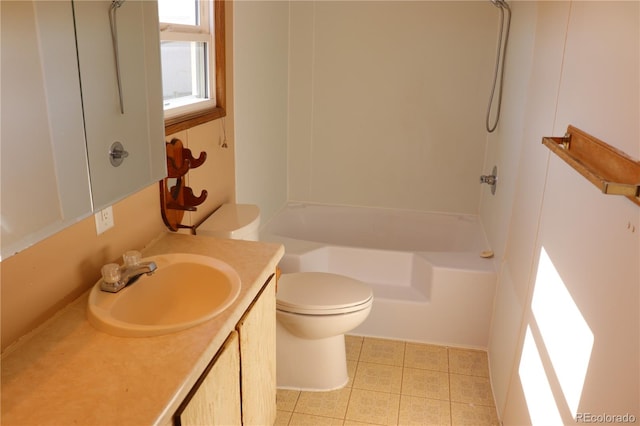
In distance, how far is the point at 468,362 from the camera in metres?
2.70

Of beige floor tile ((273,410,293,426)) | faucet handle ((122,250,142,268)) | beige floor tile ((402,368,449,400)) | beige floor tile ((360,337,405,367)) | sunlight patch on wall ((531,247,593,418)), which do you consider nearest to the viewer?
sunlight patch on wall ((531,247,593,418))

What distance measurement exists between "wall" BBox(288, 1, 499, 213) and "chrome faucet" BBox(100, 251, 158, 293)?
2.35 metres

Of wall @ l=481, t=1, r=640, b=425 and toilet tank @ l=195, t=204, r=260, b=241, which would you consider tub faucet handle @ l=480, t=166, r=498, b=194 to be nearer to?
wall @ l=481, t=1, r=640, b=425

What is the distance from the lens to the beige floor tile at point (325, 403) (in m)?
2.29

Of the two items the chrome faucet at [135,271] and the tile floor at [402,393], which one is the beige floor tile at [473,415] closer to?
the tile floor at [402,393]

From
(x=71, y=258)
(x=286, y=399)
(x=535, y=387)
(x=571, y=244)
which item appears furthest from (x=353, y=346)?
(x=71, y=258)

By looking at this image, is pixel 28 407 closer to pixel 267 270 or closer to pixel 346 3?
pixel 267 270

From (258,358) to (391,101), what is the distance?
2.32 meters

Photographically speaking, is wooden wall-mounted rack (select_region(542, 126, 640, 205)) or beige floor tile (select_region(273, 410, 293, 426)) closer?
wooden wall-mounted rack (select_region(542, 126, 640, 205))

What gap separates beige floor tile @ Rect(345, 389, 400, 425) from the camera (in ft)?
7.36

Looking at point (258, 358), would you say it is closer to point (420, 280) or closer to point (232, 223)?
point (232, 223)

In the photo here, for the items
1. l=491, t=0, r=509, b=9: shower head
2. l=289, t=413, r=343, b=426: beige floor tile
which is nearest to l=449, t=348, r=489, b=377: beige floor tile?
l=289, t=413, r=343, b=426: beige floor tile

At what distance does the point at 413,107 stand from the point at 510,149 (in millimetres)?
1012

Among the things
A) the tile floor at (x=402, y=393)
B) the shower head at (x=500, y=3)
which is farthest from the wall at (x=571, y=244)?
the shower head at (x=500, y=3)
